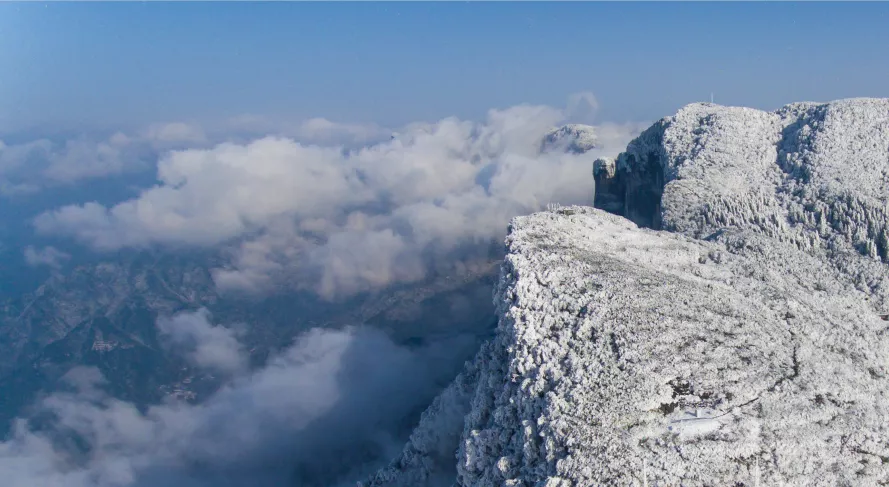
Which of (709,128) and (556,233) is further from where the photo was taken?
(709,128)

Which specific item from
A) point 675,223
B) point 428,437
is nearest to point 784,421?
point 428,437

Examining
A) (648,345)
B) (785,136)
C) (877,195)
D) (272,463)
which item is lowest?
(272,463)

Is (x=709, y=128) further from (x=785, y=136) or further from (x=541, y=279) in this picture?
(x=541, y=279)

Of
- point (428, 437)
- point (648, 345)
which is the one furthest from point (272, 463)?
point (648, 345)

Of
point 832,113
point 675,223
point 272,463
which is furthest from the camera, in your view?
point 272,463

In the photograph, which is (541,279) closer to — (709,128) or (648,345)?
(648,345)

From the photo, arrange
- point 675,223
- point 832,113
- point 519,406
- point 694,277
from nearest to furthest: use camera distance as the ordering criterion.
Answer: point 519,406 < point 694,277 < point 675,223 < point 832,113

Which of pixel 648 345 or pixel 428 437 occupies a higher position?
pixel 648 345
